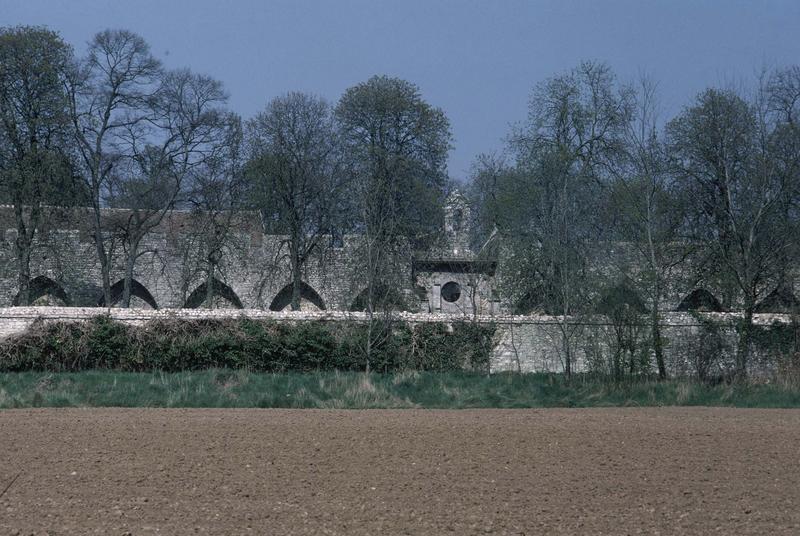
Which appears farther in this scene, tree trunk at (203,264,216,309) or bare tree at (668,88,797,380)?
tree trunk at (203,264,216,309)

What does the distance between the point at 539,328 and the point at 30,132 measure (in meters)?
19.0

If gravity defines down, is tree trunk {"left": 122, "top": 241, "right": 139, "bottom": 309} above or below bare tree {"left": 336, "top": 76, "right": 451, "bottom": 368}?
below

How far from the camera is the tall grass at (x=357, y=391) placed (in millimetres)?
20984

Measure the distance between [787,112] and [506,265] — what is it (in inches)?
384

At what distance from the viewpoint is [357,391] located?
21.5 meters

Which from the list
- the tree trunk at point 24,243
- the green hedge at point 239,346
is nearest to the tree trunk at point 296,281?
the tree trunk at point 24,243

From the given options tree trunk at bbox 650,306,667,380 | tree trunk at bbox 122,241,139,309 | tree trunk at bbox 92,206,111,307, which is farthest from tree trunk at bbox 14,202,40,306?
tree trunk at bbox 650,306,667,380

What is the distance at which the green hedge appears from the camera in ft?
83.5

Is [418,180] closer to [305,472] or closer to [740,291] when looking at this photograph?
[740,291]

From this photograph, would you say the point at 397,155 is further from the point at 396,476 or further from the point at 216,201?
the point at 396,476

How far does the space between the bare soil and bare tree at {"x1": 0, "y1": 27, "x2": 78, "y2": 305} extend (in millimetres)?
17891

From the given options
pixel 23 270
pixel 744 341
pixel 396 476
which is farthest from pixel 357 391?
pixel 23 270

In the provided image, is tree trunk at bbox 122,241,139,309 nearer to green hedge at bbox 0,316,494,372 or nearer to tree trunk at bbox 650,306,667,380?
green hedge at bbox 0,316,494,372

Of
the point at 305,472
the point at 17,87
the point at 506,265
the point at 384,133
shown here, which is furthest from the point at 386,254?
the point at 305,472
